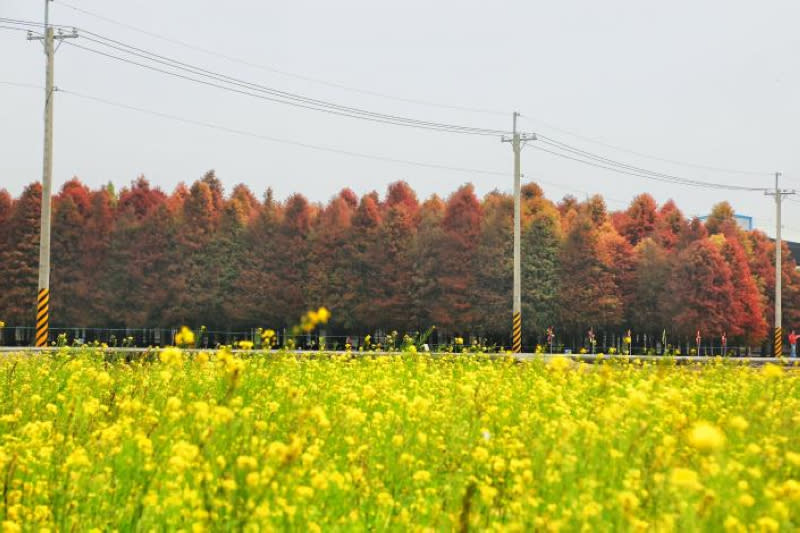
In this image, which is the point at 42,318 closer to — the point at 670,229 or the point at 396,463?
the point at 396,463

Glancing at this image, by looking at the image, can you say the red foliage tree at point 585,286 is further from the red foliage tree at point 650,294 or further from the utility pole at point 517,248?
the utility pole at point 517,248

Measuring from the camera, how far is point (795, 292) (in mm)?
64688

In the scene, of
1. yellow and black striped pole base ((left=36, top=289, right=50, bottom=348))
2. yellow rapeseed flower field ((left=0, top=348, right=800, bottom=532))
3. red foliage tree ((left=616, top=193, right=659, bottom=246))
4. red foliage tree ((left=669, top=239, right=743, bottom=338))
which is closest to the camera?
yellow rapeseed flower field ((left=0, top=348, right=800, bottom=532))

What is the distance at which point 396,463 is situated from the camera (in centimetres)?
717

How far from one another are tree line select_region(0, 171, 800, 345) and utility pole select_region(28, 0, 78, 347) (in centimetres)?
Result: 2235

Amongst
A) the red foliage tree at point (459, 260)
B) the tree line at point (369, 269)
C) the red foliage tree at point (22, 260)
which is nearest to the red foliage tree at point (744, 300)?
the tree line at point (369, 269)

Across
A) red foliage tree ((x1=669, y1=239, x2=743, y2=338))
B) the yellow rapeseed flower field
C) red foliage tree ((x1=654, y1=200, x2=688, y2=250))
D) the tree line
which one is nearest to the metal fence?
the tree line

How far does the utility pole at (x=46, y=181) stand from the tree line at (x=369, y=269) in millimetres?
22354

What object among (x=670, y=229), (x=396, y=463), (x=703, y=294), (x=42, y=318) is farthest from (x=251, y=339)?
(x=396, y=463)

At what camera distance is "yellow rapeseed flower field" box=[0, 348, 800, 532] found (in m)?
4.75

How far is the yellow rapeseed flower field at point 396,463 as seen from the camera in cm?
475

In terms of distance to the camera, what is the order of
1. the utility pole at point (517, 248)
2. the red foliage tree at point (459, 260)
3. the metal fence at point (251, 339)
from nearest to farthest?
the utility pole at point (517, 248) < the red foliage tree at point (459, 260) < the metal fence at point (251, 339)

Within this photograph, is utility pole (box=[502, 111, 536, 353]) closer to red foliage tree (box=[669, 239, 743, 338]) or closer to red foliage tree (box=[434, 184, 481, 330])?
red foliage tree (box=[434, 184, 481, 330])

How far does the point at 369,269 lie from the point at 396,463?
1762 inches
